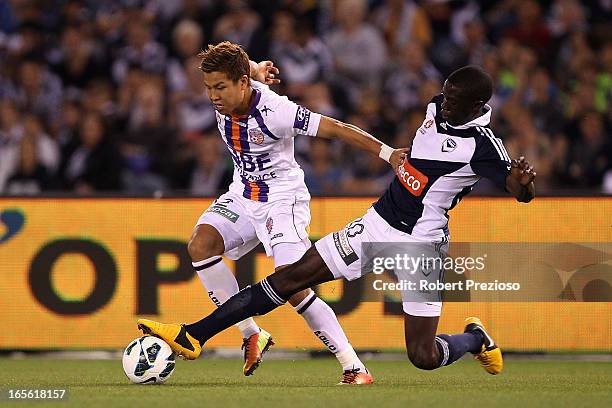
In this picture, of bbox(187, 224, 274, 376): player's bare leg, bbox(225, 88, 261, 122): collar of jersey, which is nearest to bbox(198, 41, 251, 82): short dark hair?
bbox(225, 88, 261, 122): collar of jersey

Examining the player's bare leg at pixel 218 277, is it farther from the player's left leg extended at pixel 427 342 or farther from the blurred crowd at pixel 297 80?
the blurred crowd at pixel 297 80

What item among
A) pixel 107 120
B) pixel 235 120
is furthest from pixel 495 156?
pixel 107 120

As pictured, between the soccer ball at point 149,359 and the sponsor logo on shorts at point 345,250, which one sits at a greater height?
the sponsor logo on shorts at point 345,250

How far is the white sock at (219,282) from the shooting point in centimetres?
861

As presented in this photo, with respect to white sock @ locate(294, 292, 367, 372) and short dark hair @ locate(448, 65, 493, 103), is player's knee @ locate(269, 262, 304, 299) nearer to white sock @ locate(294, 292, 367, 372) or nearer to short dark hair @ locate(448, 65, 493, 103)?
white sock @ locate(294, 292, 367, 372)

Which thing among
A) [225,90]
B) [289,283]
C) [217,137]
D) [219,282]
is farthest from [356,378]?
[217,137]

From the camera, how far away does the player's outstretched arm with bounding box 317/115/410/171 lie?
26.2 feet

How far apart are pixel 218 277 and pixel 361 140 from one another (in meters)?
1.42

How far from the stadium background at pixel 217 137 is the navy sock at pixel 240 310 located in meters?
2.59

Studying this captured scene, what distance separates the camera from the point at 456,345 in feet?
26.7

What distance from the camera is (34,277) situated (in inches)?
424

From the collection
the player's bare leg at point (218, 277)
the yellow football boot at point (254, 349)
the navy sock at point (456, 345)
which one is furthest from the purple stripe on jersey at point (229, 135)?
the navy sock at point (456, 345)

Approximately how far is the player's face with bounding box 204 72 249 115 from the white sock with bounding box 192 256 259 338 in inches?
40.6

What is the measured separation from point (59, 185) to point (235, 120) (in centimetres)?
511
